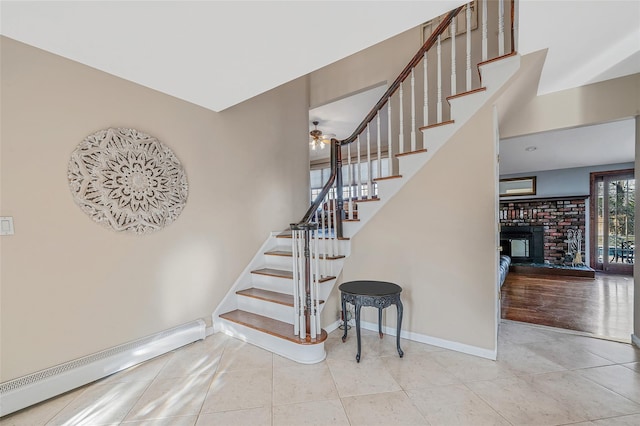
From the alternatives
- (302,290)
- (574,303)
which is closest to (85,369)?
(302,290)

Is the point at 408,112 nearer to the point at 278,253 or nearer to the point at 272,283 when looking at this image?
the point at 278,253

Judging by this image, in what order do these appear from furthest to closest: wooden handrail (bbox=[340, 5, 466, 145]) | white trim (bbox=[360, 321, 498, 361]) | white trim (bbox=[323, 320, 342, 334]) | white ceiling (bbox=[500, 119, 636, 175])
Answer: white ceiling (bbox=[500, 119, 636, 175])
white trim (bbox=[323, 320, 342, 334])
wooden handrail (bbox=[340, 5, 466, 145])
white trim (bbox=[360, 321, 498, 361])

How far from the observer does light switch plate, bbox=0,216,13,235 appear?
168cm

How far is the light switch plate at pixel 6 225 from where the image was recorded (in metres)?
1.68

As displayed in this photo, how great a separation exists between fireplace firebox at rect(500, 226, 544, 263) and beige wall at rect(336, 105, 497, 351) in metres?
5.22

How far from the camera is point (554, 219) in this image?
6461 millimetres

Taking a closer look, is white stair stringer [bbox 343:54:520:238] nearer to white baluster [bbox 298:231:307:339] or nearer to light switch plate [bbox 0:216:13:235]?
white baluster [bbox 298:231:307:339]

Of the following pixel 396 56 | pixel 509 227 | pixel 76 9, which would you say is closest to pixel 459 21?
pixel 396 56

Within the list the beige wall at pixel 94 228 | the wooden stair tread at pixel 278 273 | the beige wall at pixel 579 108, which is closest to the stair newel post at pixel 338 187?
the wooden stair tread at pixel 278 273

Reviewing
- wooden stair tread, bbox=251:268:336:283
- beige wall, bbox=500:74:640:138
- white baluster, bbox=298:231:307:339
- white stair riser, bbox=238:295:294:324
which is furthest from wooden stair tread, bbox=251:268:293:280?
beige wall, bbox=500:74:640:138

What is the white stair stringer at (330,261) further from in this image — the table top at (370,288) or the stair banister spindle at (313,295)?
the table top at (370,288)

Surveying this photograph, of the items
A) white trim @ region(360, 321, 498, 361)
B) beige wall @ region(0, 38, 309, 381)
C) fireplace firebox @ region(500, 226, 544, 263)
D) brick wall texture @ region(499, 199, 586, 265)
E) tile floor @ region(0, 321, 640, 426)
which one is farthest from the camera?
fireplace firebox @ region(500, 226, 544, 263)

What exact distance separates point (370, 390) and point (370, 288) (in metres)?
0.77

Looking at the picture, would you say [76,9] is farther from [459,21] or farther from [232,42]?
[459,21]
